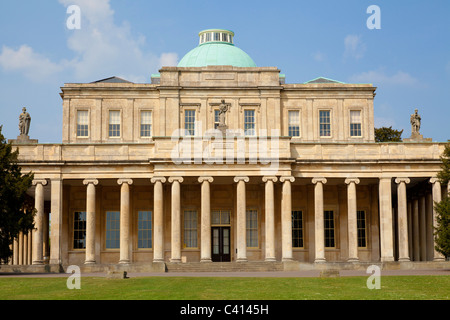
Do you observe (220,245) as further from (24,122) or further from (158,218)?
(24,122)

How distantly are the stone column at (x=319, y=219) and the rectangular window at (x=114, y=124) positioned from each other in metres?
17.8

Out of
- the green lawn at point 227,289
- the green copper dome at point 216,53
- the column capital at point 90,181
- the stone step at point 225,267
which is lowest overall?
the stone step at point 225,267

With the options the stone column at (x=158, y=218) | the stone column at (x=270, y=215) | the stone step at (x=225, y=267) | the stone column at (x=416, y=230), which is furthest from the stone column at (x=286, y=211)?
the stone column at (x=416, y=230)

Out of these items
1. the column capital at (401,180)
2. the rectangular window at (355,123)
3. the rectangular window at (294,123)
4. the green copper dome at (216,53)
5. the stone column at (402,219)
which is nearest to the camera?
the stone column at (402,219)

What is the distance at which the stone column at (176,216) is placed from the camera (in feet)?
174

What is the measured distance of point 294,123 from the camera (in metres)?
62.4

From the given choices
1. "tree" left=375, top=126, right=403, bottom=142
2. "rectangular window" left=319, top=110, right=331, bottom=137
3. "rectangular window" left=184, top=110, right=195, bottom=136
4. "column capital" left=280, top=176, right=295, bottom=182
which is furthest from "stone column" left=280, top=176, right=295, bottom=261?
"tree" left=375, top=126, right=403, bottom=142

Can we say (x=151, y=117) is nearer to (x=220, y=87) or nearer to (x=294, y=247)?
(x=220, y=87)

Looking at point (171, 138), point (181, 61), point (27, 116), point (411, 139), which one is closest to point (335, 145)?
point (411, 139)

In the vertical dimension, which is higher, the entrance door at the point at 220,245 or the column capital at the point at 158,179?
the column capital at the point at 158,179

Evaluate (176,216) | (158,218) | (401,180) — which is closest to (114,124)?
(158,218)

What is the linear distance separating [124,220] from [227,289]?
2348 centimetres

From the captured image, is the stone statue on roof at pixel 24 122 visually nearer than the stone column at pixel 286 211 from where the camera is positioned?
No

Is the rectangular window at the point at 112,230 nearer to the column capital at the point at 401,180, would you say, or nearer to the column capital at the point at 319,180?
the column capital at the point at 319,180
